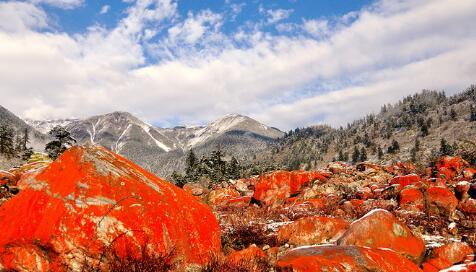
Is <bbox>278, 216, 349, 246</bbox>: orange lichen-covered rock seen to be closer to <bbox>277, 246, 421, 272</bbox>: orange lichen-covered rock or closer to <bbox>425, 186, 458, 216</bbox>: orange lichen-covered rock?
<bbox>277, 246, 421, 272</bbox>: orange lichen-covered rock

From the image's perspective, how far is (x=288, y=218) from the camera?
19297 millimetres

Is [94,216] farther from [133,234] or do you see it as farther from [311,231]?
[311,231]

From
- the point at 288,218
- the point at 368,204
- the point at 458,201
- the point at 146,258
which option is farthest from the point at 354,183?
the point at 146,258

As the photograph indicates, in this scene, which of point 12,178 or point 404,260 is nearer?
point 404,260

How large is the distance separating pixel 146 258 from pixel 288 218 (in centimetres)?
1306

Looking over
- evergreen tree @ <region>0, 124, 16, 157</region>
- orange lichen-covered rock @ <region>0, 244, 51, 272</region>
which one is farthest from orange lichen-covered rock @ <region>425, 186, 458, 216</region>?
evergreen tree @ <region>0, 124, 16, 157</region>

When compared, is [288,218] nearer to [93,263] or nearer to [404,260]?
[404,260]

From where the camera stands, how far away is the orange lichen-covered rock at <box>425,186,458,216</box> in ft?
61.9

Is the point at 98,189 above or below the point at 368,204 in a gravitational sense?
above

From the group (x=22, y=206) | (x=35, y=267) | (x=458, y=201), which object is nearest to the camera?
(x=35, y=267)

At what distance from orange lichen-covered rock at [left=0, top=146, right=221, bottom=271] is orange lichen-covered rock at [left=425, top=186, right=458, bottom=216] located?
15.1 meters

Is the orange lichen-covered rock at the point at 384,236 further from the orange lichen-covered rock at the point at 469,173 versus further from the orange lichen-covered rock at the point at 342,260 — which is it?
the orange lichen-covered rock at the point at 469,173

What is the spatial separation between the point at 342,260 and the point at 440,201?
1453 cm

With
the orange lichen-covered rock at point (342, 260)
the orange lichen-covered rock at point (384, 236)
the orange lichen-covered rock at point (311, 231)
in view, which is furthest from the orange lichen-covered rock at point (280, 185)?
the orange lichen-covered rock at point (342, 260)
